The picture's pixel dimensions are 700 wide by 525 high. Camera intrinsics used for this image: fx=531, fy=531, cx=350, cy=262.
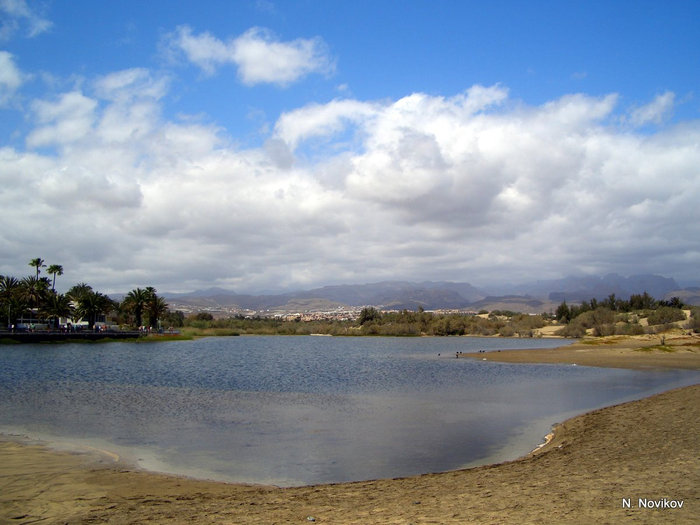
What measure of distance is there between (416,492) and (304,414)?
14142mm

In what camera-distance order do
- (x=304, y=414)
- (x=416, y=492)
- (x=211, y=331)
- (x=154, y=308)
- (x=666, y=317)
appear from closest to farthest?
1. (x=416, y=492)
2. (x=304, y=414)
3. (x=666, y=317)
4. (x=154, y=308)
5. (x=211, y=331)

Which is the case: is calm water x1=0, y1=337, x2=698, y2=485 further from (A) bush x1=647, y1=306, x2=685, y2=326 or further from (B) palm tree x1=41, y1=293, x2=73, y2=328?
(A) bush x1=647, y1=306, x2=685, y2=326

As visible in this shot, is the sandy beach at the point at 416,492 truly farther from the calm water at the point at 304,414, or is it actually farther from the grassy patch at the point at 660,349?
the grassy patch at the point at 660,349

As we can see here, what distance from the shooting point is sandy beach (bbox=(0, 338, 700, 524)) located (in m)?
9.80

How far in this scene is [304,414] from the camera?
2567 centimetres

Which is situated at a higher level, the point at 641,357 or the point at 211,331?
the point at 641,357

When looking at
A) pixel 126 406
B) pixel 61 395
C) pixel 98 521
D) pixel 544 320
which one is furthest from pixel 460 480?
pixel 544 320

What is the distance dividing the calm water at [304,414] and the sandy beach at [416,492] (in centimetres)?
170

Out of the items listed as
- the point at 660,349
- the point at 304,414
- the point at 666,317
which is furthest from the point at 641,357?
the point at 666,317

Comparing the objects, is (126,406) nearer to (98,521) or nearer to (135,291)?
(98,521)

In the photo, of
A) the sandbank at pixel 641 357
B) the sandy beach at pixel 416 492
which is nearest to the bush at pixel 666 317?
the sandbank at pixel 641 357

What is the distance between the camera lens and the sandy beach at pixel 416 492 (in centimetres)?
980

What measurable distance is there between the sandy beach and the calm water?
170 centimetres

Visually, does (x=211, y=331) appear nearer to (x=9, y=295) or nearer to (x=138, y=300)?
(x=138, y=300)
